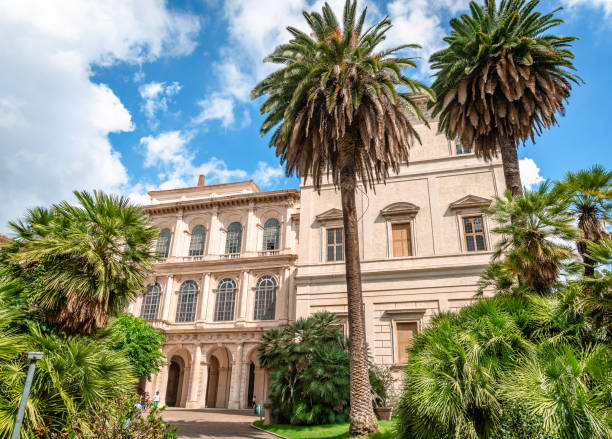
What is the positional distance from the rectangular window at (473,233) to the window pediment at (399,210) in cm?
271

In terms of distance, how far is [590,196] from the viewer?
12.4 m

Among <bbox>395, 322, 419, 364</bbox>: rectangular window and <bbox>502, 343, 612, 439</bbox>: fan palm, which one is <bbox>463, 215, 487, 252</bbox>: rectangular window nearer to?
<bbox>395, 322, 419, 364</bbox>: rectangular window

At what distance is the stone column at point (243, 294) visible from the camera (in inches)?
1454

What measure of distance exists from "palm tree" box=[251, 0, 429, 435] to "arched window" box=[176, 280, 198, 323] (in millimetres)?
24991

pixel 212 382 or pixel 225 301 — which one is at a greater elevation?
pixel 225 301

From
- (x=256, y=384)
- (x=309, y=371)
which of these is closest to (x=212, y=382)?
(x=256, y=384)

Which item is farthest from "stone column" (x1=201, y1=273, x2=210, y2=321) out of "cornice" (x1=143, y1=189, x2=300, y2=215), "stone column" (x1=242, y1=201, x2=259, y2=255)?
"cornice" (x1=143, y1=189, x2=300, y2=215)

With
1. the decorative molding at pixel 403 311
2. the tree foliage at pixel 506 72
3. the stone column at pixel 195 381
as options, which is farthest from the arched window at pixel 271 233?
the tree foliage at pixel 506 72

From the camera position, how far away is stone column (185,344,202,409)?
3572 cm

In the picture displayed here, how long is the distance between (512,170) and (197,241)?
1245 inches

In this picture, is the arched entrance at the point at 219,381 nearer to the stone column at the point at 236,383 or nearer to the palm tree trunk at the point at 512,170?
the stone column at the point at 236,383

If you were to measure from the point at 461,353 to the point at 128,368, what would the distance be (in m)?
7.59

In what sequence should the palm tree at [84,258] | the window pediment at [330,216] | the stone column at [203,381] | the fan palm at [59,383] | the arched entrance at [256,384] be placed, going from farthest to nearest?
the stone column at [203,381] < the arched entrance at [256,384] < the window pediment at [330,216] < the palm tree at [84,258] < the fan palm at [59,383]

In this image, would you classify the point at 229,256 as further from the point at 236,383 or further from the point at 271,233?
the point at 236,383
